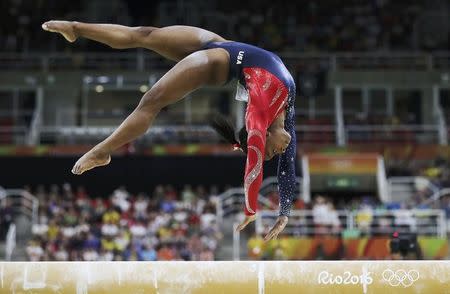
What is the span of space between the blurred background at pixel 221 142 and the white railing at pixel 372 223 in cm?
4

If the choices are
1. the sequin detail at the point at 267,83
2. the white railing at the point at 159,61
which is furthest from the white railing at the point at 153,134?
the sequin detail at the point at 267,83

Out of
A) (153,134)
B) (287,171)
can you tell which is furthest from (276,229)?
(153,134)

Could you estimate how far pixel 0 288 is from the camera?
4.51 m

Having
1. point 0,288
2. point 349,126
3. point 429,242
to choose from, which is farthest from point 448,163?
point 0,288

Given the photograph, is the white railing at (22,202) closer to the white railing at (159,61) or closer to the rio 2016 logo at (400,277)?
the white railing at (159,61)

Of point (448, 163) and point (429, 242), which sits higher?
point (448, 163)

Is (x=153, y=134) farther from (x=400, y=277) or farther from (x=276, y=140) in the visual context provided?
(x=400, y=277)

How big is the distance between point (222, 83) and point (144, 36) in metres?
0.70

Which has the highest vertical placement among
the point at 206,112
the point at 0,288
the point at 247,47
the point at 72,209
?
the point at 206,112

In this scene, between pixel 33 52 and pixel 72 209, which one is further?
pixel 33 52

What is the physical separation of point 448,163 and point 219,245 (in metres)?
6.80

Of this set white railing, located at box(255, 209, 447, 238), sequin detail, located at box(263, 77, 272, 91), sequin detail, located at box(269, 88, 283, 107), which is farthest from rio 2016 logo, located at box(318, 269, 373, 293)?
white railing, located at box(255, 209, 447, 238)

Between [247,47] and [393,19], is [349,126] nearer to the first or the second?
[393,19]

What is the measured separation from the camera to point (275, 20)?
2195 centimetres
